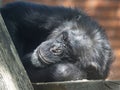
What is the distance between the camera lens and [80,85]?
219 centimetres

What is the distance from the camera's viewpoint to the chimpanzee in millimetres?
3365

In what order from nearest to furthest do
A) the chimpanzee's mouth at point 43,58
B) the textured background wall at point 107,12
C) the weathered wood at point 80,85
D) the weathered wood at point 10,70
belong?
the weathered wood at point 10,70 → the weathered wood at point 80,85 → the chimpanzee's mouth at point 43,58 → the textured background wall at point 107,12

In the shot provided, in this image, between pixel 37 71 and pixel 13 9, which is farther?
pixel 13 9

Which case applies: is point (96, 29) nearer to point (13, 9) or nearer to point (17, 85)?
point (13, 9)

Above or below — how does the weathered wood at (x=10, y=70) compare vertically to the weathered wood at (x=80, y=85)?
above

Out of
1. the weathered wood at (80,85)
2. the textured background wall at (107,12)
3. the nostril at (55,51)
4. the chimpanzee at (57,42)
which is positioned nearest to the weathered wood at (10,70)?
the weathered wood at (80,85)

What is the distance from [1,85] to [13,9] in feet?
6.63

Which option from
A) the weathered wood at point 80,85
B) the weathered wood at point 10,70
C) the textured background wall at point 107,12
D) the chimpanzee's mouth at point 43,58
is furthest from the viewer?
the textured background wall at point 107,12

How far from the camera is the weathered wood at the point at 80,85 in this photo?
217 cm

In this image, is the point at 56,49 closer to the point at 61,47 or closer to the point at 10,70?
the point at 61,47

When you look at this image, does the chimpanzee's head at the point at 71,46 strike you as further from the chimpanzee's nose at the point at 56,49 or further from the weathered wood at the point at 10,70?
the weathered wood at the point at 10,70

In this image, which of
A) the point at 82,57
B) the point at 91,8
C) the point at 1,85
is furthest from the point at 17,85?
the point at 91,8

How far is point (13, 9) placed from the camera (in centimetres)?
383

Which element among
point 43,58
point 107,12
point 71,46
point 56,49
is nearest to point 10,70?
point 43,58
